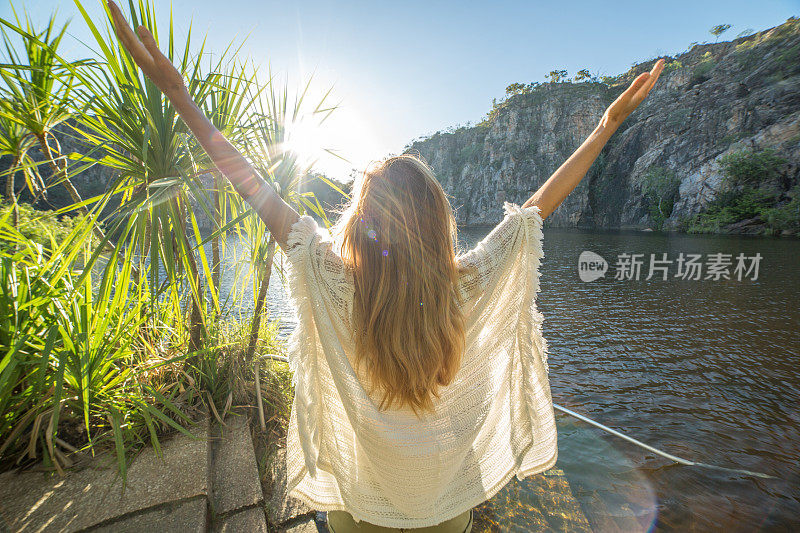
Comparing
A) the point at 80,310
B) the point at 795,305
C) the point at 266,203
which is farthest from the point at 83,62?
the point at 795,305

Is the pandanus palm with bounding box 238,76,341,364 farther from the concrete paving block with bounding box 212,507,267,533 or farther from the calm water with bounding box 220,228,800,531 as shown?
the calm water with bounding box 220,228,800,531

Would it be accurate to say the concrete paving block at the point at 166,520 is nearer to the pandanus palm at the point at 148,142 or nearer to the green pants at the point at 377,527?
the green pants at the point at 377,527

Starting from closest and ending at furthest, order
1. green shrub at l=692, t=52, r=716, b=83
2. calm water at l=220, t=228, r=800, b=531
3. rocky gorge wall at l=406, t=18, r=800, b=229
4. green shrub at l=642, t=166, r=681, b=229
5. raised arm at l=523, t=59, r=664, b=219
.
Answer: raised arm at l=523, t=59, r=664, b=219, calm water at l=220, t=228, r=800, b=531, rocky gorge wall at l=406, t=18, r=800, b=229, green shrub at l=642, t=166, r=681, b=229, green shrub at l=692, t=52, r=716, b=83

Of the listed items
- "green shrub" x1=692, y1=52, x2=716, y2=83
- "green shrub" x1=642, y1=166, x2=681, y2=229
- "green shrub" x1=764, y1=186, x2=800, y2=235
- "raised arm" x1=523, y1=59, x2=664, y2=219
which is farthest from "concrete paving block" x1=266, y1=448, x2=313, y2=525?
"green shrub" x1=692, y1=52, x2=716, y2=83

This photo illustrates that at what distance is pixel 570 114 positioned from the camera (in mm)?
48125

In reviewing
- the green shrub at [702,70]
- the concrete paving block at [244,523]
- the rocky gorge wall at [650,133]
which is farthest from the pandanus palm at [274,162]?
the green shrub at [702,70]

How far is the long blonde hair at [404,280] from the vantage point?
96 cm

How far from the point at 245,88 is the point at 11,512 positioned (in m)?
2.20

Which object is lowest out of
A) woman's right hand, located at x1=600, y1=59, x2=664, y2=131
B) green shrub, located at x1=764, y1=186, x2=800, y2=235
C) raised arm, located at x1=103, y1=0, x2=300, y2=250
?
raised arm, located at x1=103, y1=0, x2=300, y2=250

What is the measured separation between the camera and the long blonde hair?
96cm

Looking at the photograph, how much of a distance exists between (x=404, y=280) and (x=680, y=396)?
5.54 m

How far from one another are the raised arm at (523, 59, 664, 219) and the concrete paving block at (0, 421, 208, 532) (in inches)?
67.6

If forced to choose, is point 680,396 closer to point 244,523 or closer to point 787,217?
point 244,523

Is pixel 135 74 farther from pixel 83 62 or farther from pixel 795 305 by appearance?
pixel 795 305
